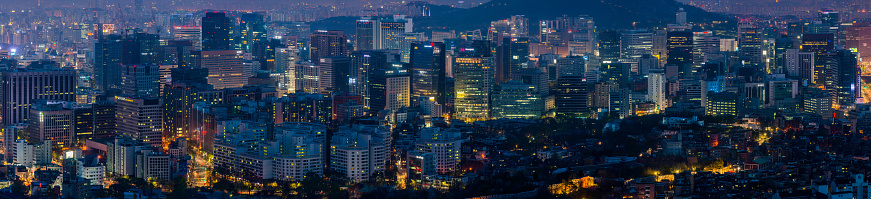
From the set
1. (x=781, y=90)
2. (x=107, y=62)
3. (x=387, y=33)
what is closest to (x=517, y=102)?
(x=781, y=90)

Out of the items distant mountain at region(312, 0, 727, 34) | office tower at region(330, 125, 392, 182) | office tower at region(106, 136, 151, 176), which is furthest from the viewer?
distant mountain at region(312, 0, 727, 34)

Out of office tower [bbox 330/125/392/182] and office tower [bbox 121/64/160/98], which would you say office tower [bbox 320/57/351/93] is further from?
office tower [bbox 330/125/392/182]

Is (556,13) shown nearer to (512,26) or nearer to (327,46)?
(512,26)

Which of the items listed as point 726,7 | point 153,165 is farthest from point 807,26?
point 153,165

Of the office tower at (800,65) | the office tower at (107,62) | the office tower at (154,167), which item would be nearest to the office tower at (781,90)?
the office tower at (800,65)

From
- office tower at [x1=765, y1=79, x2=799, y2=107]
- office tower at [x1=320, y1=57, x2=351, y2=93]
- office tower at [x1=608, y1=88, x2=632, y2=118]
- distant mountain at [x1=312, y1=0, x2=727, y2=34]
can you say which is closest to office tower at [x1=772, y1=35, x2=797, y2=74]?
office tower at [x1=765, y1=79, x2=799, y2=107]

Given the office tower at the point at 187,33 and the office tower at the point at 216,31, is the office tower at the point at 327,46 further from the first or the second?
the office tower at the point at 187,33
